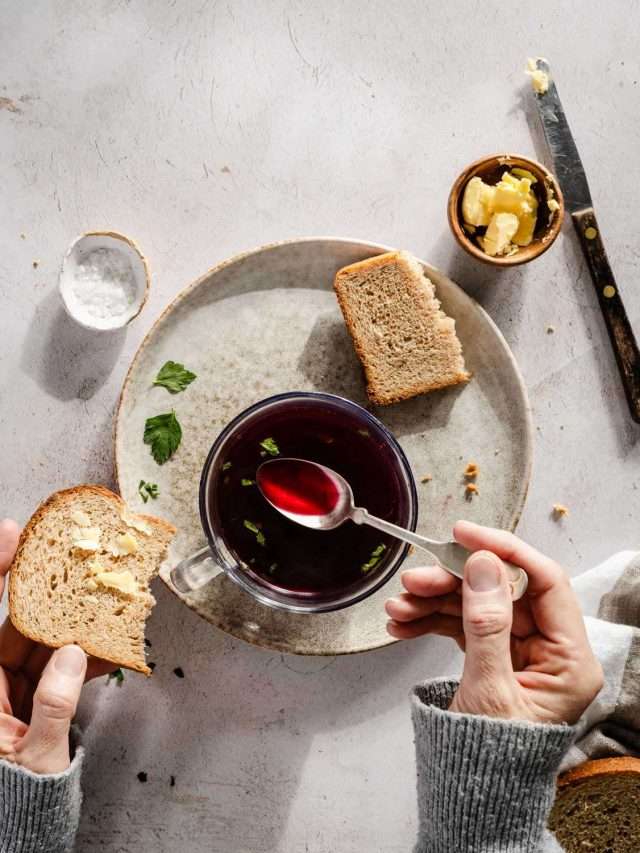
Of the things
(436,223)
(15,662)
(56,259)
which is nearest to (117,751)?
(15,662)

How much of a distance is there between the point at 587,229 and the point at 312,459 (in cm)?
90

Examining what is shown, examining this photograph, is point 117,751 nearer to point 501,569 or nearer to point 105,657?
point 105,657

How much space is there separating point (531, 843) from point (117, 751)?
1.03 m

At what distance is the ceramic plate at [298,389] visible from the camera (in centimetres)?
201

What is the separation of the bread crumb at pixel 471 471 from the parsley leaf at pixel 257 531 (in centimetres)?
49

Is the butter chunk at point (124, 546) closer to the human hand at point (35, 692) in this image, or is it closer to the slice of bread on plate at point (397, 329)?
the human hand at point (35, 692)

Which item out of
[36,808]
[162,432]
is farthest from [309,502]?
[36,808]

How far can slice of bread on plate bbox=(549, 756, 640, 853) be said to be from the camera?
2059 millimetres

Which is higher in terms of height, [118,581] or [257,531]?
[257,531]

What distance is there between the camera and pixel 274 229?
217cm

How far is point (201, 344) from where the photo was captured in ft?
6.67

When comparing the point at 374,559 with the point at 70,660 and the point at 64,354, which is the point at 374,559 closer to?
the point at 70,660

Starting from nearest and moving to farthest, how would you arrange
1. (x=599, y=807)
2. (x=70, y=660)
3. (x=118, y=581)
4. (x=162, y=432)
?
(x=70, y=660) → (x=118, y=581) → (x=162, y=432) → (x=599, y=807)

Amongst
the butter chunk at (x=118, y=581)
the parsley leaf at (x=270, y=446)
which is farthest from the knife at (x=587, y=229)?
the butter chunk at (x=118, y=581)
